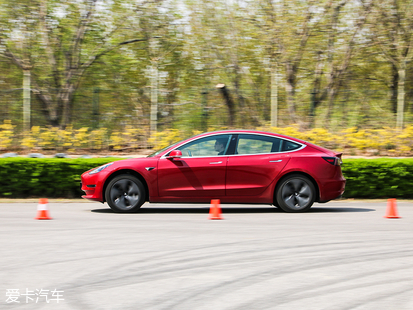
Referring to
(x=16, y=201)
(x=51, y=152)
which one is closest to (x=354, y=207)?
(x=16, y=201)

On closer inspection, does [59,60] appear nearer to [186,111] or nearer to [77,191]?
[186,111]

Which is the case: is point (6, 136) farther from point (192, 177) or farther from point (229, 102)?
point (192, 177)

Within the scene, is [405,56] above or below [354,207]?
above

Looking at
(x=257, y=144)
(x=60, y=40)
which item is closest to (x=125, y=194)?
(x=257, y=144)

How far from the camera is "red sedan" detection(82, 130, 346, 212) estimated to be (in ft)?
32.4

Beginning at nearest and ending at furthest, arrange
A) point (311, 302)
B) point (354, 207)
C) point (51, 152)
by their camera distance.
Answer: point (311, 302) → point (354, 207) → point (51, 152)

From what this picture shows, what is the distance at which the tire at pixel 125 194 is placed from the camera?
990cm

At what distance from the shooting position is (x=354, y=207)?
11383 millimetres

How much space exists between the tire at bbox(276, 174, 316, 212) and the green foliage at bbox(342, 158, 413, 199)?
292 cm

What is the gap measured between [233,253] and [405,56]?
14979mm

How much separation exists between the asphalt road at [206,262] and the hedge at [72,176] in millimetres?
2835

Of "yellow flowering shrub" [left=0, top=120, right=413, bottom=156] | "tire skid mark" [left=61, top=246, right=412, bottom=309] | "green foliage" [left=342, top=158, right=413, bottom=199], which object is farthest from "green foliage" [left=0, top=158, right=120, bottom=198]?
"tire skid mark" [left=61, top=246, right=412, bottom=309]

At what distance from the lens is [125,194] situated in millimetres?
9977

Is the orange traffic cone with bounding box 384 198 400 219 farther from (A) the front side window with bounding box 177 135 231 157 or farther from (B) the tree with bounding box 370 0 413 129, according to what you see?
(B) the tree with bounding box 370 0 413 129
